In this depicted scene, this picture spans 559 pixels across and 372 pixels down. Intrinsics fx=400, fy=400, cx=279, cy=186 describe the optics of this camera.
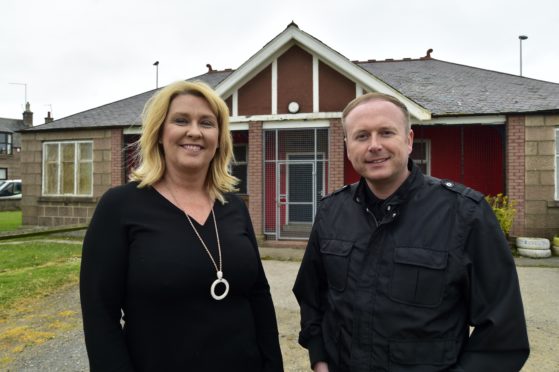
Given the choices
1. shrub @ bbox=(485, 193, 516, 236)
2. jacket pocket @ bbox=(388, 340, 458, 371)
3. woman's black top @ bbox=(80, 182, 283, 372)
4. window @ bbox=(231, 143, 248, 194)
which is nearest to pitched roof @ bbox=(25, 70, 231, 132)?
window @ bbox=(231, 143, 248, 194)

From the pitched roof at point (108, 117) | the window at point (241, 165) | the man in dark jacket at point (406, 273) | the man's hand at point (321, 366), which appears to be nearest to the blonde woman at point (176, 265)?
the man's hand at point (321, 366)

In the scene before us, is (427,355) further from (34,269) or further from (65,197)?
(65,197)

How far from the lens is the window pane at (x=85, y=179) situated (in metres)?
13.2

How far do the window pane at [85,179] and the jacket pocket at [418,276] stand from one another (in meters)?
13.3

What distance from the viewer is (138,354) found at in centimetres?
166

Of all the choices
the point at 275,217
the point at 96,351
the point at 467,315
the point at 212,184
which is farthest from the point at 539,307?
the point at 275,217

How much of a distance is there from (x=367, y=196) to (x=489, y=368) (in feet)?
2.73

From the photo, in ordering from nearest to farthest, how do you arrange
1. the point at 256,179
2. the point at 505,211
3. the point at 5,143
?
the point at 505,211 < the point at 256,179 < the point at 5,143

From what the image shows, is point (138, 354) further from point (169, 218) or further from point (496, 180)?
point (496, 180)

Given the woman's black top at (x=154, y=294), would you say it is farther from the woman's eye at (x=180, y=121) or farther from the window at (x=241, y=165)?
the window at (x=241, y=165)

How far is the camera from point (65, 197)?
13367mm

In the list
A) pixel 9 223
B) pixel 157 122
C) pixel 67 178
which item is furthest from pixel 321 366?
pixel 9 223

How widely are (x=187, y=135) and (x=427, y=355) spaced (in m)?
1.38

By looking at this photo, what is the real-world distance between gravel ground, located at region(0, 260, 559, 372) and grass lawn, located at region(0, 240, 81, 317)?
0.47 meters
